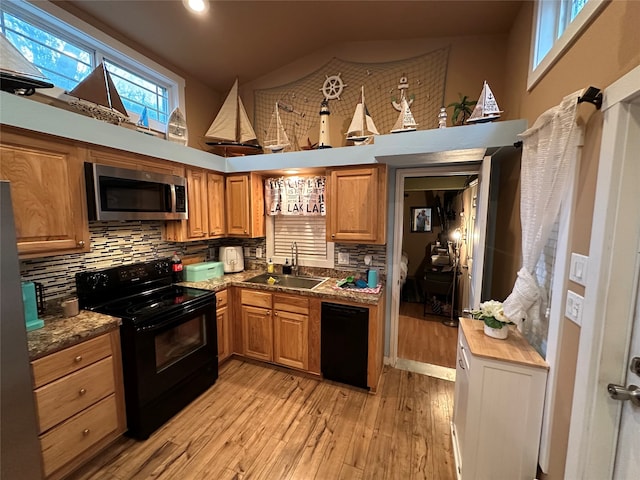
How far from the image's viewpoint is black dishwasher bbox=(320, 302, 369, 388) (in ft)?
7.55

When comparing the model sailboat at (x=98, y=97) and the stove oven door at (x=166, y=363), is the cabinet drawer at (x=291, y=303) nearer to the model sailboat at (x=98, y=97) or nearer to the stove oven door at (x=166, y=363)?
the stove oven door at (x=166, y=363)

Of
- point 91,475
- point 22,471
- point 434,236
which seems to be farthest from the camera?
point 434,236

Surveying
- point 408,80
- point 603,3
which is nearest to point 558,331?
point 603,3

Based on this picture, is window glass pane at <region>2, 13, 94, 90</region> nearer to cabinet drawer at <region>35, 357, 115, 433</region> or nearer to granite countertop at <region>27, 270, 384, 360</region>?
granite countertop at <region>27, 270, 384, 360</region>

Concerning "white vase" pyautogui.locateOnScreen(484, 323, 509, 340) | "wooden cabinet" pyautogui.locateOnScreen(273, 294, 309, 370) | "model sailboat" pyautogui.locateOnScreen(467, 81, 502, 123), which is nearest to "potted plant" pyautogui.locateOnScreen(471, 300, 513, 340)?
"white vase" pyautogui.locateOnScreen(484, 323, 509, 340)

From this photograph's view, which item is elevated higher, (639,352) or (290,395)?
(639,352)

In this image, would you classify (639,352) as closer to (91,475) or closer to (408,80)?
(408,80)

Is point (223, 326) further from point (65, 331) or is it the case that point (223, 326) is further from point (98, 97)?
point (98, 97)

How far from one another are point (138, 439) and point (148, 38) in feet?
11.1

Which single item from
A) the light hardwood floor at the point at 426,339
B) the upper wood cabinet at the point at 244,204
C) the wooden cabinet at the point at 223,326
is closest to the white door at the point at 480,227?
the light hardwood floor at the point at 426,339

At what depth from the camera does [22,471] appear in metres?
1.25

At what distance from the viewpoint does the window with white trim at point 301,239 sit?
302 cm

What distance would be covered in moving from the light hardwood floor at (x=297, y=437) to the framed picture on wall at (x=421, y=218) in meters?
2.37

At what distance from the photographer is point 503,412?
54.2 inches
